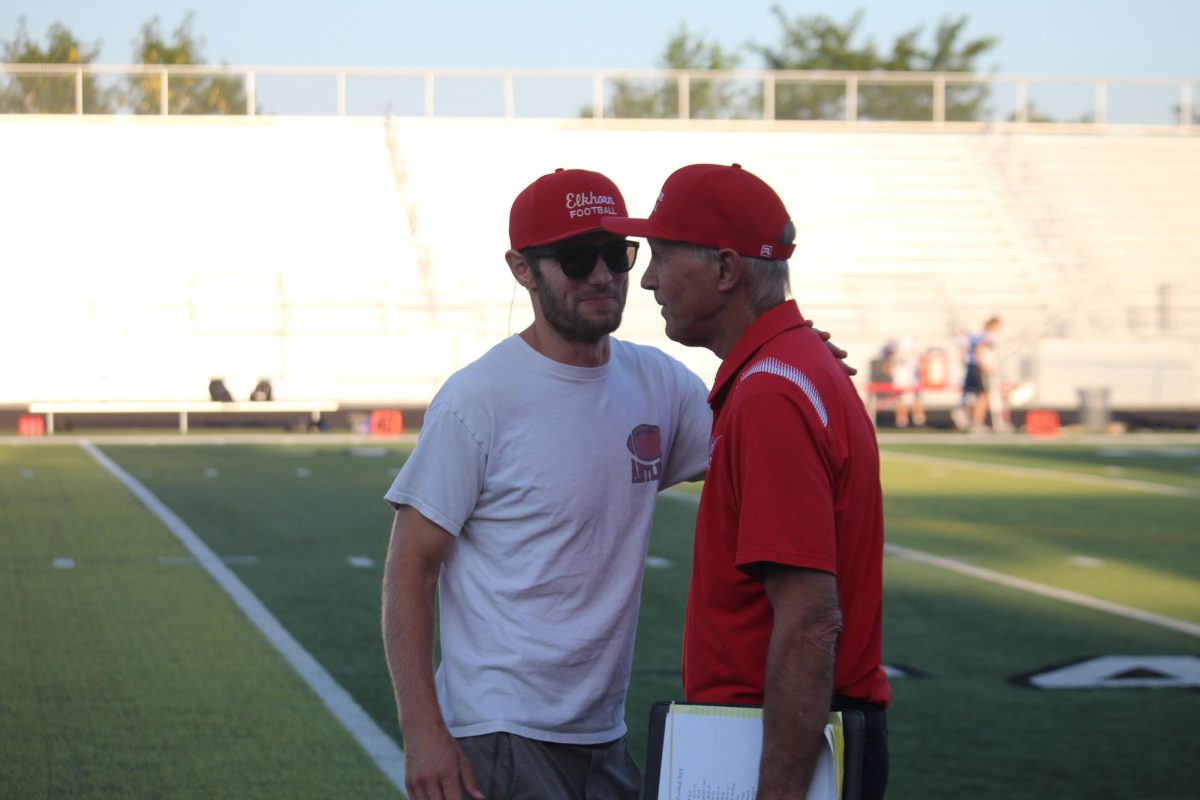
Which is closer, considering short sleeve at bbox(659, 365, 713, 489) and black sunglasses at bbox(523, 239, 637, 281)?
black sunglasses at bbox(523, 239, 637, 281)

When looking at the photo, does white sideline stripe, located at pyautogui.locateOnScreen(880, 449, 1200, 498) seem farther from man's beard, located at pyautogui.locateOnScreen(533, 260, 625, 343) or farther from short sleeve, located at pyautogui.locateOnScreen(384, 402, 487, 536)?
short sleeve, located at pyautogui.locateOnScreen(384, 402, 487, 536)

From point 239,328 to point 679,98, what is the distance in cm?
973

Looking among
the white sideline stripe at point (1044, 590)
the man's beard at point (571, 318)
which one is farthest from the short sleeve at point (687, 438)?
the white sideline stripe at point (1044, 590)

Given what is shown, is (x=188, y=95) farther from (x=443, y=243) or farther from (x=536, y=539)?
(x=536, y=539)

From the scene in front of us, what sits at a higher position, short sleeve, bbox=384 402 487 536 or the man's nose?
the man's nose

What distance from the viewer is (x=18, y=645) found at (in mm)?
7652

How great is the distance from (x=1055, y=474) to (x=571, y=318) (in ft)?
50.4

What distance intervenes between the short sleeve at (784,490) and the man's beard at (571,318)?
74 centimetres

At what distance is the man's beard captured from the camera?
3.19m

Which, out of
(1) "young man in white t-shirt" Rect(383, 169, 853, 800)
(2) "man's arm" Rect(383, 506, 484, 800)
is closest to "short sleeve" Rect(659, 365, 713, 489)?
(1) "young man in white t-shirt" Rect(383, 169, 853, 800)

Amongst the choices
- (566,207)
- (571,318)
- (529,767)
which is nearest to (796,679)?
(529,767)

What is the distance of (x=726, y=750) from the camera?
2.53 m

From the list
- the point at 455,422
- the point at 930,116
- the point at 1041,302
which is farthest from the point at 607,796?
the point at 930,116

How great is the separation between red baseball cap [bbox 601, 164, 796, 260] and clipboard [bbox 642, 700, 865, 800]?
0.73 metres
